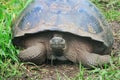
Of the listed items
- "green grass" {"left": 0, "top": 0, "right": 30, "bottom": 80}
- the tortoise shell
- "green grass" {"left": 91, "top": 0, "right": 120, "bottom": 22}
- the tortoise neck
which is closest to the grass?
"green grass" {"left": 0, "top": 0, "right": 30, "bottom": 80}

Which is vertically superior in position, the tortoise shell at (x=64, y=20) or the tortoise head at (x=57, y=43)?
the tortoise shell at (x=64, y=20)

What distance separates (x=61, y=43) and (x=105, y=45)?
1.70 ft

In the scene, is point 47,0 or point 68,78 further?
point 47,0

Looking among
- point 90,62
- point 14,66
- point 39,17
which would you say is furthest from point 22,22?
point 90,62

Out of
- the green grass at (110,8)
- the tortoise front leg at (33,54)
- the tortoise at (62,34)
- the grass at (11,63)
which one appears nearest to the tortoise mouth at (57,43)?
the tortoise at (62,34)

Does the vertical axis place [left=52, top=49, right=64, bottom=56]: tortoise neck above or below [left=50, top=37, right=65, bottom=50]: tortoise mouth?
below

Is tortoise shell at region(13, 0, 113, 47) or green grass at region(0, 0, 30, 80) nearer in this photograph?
green grass at region(0, 0, 30, 80)

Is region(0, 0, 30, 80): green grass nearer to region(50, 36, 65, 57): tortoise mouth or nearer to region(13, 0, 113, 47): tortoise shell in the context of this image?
region(13, 0, 113, 47): tortoise shell

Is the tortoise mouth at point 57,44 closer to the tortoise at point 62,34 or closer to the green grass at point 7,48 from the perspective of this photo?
the tortoise at point 62,34

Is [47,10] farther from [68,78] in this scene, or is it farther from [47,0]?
[68,78]

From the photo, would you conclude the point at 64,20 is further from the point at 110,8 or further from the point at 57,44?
the point at 110,8

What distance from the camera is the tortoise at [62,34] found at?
4.66 meters

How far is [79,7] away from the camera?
4.89 meters

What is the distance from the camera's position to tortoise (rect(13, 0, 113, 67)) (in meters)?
4.66
